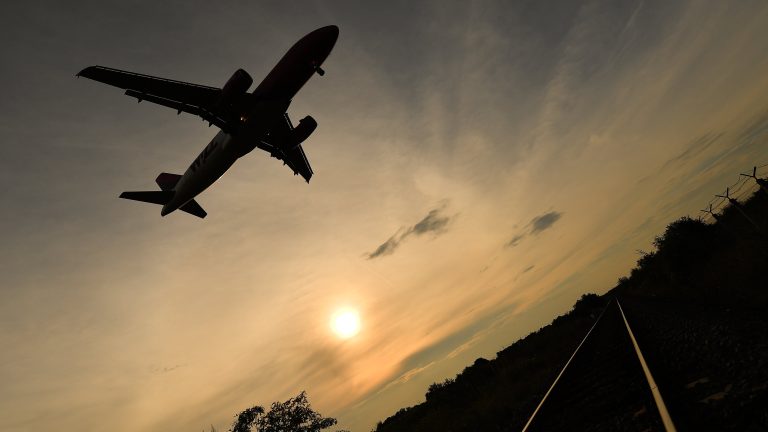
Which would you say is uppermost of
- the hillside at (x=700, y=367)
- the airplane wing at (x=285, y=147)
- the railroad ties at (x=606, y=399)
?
the airplane wing at (x=285, y=147)

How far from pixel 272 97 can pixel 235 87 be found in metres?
1.88

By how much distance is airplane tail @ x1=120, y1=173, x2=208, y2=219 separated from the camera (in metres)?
25.6

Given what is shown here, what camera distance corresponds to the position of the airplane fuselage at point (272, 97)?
19.5 meters

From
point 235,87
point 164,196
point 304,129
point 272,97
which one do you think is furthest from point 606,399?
point 164,196

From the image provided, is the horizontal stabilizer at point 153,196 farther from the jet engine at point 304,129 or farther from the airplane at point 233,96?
the jet engine at point 304,129

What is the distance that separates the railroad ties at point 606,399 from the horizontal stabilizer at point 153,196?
2656 cm

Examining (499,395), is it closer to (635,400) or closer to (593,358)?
(593,358)

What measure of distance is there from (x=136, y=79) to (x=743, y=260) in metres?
30.2

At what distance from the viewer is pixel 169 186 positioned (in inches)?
1117

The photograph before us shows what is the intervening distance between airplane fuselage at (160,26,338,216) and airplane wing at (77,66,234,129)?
→ 1290 mm

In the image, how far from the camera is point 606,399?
5680 millimetres

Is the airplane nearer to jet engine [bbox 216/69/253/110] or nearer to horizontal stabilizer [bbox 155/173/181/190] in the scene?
jet engine [bbox 216/69/253/110]

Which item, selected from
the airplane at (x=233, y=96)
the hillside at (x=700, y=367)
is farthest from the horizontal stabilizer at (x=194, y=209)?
the hillside at (x=700, y=367)

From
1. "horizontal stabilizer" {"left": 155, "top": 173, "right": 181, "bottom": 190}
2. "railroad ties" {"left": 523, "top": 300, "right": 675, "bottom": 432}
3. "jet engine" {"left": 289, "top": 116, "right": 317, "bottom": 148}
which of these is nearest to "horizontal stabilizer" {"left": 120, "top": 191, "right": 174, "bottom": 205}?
"horizontal stabilizer" {"left": 155, "top": 173, "right": 181, "bottom": 190}
